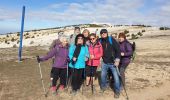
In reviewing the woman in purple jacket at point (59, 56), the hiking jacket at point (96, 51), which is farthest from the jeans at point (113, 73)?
the woman in purple jacket at point (59, 56)

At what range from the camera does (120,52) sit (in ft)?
36.6

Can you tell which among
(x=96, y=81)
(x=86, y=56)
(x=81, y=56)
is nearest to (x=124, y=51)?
(x=86, y=56)

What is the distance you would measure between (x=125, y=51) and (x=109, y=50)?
57 centimetres

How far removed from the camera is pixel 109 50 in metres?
11.3

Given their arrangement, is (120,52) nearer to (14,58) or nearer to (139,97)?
(139,97)

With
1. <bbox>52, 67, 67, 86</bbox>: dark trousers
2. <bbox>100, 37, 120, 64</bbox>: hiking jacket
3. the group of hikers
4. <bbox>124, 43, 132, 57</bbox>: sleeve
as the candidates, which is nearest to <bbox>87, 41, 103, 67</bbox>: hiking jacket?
the group of hikers

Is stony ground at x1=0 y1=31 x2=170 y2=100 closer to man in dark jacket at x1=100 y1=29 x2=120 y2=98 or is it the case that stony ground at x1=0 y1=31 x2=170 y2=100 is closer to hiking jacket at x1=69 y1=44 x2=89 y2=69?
man in dark jacket at x1=100 y1=29 x2=120 y2=98

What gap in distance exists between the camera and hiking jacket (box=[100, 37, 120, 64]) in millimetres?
11181

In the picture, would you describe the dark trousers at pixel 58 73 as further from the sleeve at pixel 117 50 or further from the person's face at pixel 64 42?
the sleeve at pixel 117 50

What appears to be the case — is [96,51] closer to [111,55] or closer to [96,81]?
[111,55]

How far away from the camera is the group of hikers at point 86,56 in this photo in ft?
36.9

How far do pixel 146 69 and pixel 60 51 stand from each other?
5610mm

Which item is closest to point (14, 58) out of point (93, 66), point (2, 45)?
point (93, 66)

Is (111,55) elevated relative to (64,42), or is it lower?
lower
